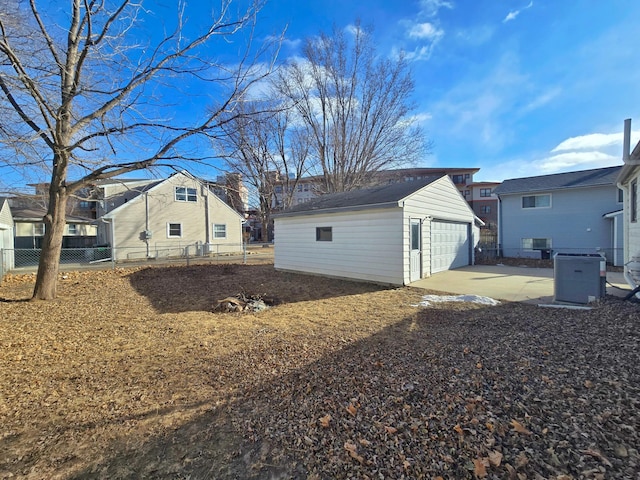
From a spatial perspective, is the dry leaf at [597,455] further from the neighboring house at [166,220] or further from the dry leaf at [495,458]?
the neighboring house at [166,220]

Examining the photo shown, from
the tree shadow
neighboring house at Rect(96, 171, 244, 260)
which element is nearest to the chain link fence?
neighboring house at Rect(96, 171, 244, 260)

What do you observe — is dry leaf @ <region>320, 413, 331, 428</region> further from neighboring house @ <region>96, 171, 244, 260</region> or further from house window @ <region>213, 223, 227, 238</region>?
house window @ <region>213, 223, 227, 238</region>

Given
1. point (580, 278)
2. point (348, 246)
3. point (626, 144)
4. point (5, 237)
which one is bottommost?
point (580, 278)

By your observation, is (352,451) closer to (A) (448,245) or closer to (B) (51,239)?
(B) (51,239)

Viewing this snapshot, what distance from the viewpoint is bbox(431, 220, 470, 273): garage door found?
10649 mm

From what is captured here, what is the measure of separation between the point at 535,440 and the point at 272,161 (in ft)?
88.9

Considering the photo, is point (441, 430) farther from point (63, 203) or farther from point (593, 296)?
point (63, 203)

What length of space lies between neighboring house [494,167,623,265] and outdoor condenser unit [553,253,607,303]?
10.2 metres

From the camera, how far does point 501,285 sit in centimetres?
851

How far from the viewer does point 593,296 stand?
5.99 meters

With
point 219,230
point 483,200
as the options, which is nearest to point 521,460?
point 219,230

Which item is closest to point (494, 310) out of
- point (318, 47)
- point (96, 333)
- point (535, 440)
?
point (535, 440)

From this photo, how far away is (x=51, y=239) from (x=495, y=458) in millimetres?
9400

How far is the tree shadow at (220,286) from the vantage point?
24.9 ft
